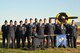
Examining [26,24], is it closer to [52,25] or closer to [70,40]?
[52,25]

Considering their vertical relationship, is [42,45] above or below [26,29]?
below

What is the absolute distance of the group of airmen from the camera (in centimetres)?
1484

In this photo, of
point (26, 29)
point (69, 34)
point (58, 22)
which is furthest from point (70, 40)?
point (26, 29)

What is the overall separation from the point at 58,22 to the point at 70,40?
1528mm

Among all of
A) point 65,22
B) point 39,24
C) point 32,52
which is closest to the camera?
point 32,52

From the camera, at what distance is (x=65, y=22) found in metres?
16.1

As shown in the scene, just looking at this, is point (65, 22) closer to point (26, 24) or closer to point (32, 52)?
point (26, 24)

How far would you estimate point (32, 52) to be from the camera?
44.5ft

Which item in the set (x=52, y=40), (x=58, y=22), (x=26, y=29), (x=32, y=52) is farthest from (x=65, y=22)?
(x=32, y=52)

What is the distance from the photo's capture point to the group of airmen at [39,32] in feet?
48.7

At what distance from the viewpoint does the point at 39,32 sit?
49.0 ft

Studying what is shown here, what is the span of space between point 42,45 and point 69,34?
1.87 meters

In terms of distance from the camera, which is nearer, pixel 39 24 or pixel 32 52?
pixel 32 52

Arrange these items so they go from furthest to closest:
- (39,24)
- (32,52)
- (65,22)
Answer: (65,22)
(39,24)
(32,52)
